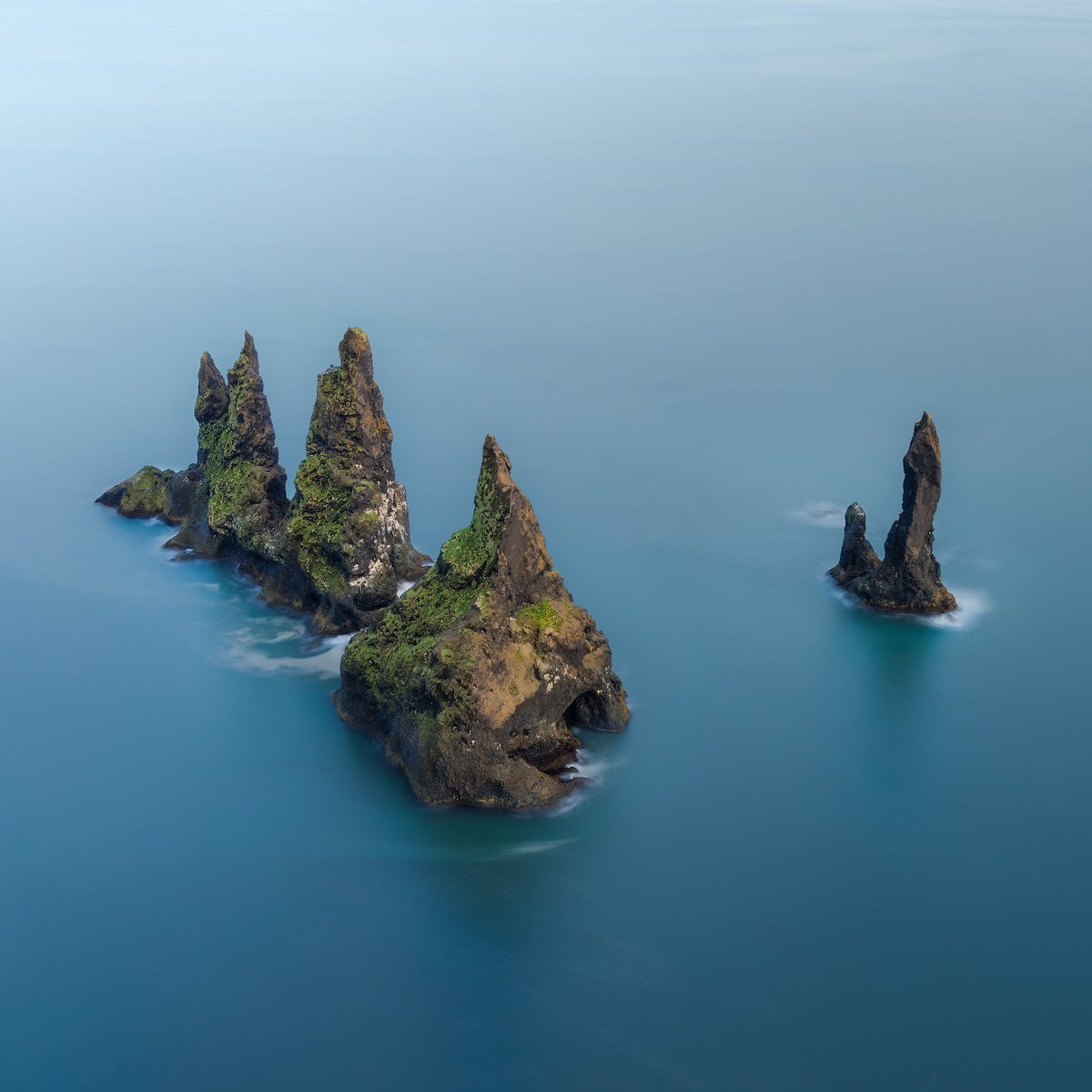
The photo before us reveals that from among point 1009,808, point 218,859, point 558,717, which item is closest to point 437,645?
point 558,717

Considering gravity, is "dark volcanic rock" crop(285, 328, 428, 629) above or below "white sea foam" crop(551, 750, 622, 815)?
above

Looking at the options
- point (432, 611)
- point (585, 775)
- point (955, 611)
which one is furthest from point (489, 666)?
point (955, 611)

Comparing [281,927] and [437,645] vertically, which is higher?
[437,645]

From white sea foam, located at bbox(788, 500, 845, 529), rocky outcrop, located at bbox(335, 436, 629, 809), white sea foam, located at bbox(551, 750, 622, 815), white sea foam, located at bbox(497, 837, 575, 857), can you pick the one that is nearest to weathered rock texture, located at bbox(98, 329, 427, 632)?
rocky outcrop, located at bbox(335, 436, 629, 809)

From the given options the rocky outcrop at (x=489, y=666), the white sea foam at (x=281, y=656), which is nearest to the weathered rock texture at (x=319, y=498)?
the white sea foam at (x=281, y=656)

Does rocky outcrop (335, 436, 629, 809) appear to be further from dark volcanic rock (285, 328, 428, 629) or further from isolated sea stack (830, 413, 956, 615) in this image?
isolated sea stack (830, 413, 956, 615)

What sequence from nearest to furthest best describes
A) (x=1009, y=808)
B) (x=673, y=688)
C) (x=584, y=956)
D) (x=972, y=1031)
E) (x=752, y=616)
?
(x=972, y=1031), (x=584, y=956), (x=1009, y=808), (x=673, y=688), (x=752, y=616)

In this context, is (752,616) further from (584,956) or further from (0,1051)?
(0,1051)
